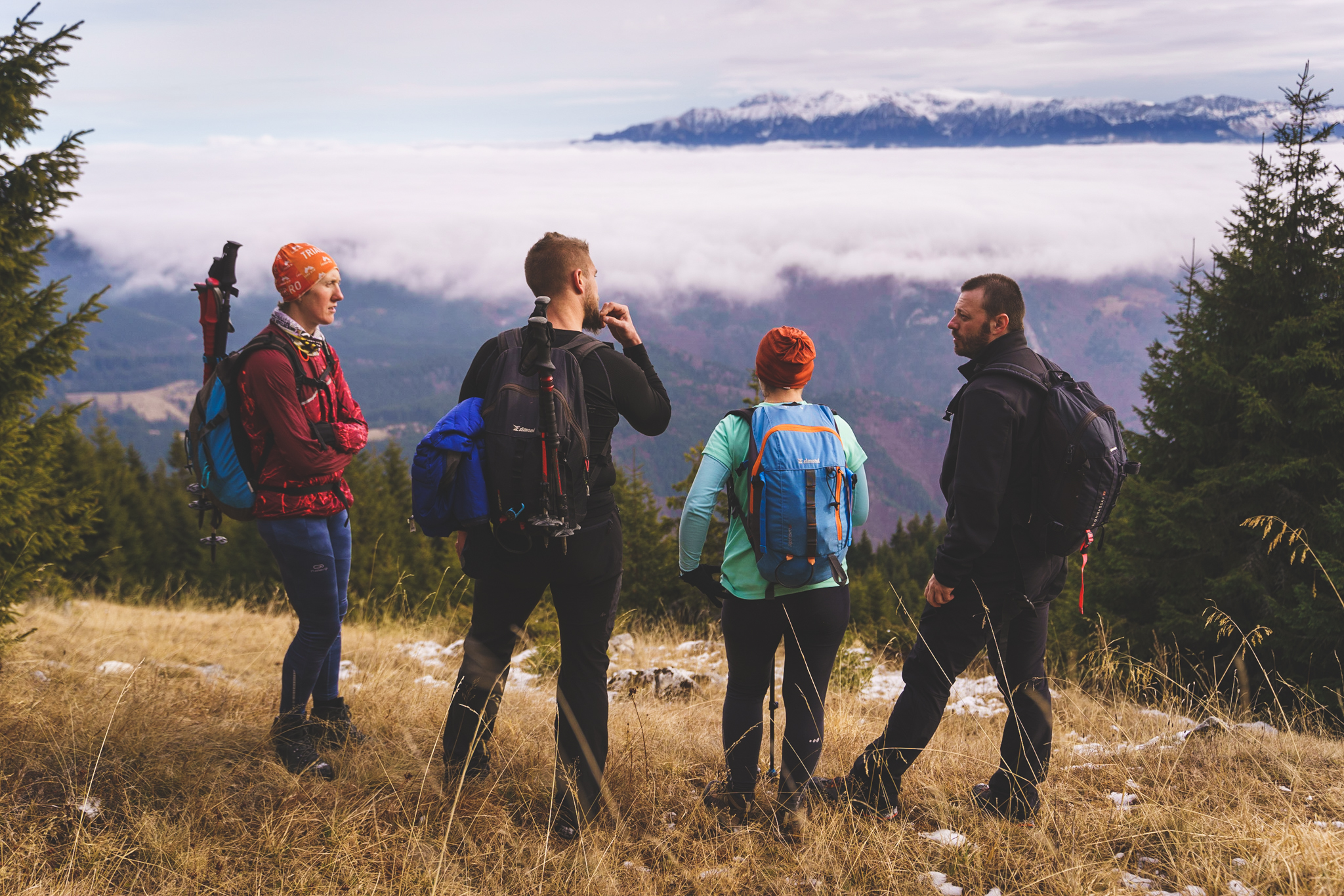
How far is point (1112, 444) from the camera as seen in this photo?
311 cm

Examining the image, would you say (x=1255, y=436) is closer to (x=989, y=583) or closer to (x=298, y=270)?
(x=989, y=583)

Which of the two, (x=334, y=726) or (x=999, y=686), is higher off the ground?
(x=999, y=686)

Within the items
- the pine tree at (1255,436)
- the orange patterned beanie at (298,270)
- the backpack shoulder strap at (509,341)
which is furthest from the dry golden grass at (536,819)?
the pine tree at (1255,436)

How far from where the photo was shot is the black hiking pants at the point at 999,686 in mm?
3330

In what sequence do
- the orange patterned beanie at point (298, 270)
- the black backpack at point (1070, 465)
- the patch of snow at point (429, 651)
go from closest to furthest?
the black backpack at point (1070, 465) < the orange patterned beanie at point (298, 270) < the patch of snow at point (429, 651)

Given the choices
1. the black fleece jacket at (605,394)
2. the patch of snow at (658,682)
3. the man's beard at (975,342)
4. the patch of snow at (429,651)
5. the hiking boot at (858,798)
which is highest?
the man's beard at (975,342)

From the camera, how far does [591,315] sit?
3.35m

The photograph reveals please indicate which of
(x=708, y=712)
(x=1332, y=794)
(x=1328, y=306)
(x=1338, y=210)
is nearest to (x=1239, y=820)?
(x=1332, y=794)

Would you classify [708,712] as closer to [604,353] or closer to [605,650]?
[605,650]

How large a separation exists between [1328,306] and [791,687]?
1098 centimetres

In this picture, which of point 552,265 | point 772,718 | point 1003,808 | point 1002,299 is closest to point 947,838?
point 1003,808

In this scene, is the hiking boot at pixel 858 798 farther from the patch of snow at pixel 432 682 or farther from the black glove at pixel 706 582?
the patch of snow at pixel 432 682

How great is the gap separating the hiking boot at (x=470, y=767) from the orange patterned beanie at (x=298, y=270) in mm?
2201

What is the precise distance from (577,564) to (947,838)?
6.03ft
